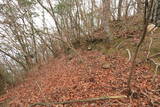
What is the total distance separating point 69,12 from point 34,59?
517 centimetres

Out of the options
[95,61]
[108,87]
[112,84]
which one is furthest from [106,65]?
[108,87]

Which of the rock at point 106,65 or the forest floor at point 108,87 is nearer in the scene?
the forest floor at point 108,87

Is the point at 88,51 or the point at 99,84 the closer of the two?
the point at 99,84

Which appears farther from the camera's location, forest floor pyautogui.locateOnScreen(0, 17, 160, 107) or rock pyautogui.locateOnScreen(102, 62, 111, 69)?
rock pyautogui.locateOnScreen(102, 62, 111, 69)

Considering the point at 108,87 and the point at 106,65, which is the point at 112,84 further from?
the point at 106,65

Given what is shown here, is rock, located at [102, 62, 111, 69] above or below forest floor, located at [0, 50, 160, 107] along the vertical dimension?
above

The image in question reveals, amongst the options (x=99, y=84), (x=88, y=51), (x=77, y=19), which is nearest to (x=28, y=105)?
(x=99, y=84)

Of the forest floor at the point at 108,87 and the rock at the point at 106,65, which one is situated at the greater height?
the rock at the point at 106,65

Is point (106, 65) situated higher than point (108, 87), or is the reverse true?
point (106, 65)

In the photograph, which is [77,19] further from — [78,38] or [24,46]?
[24,46]

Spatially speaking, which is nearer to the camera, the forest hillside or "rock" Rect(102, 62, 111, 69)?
the forest hillside

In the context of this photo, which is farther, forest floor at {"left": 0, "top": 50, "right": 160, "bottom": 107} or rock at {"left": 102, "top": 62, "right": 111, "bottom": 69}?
rock at {"left": 102, "top": 62, "right": 111, "bottom": 69}

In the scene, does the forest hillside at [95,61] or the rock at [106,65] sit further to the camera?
the rock at [106,65]

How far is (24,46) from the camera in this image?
1123 centimetres
